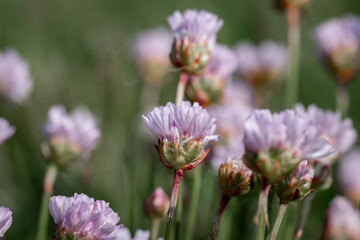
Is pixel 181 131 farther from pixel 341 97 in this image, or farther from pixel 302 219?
pixel 341 97

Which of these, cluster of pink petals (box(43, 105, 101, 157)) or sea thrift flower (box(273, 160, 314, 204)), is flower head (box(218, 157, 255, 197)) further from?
cluster of pink petals (box(43, 105, 101, 157))

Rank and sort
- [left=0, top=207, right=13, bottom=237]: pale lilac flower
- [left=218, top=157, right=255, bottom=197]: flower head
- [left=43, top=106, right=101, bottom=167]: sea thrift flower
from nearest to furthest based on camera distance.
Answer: [left=0, top=207, right=13, bottom=237]: pale lilac flower → [left=218, top=157, right=255, bottom=197]: flower head → [left=43, top=106, right=101, bottom=167]: sea thrift flower

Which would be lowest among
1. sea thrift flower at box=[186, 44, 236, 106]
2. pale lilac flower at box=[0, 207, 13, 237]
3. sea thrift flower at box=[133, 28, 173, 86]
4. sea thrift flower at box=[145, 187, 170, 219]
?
pale lilac flower at box=[0, 207, 13, 237]

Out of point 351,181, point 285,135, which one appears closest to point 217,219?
point 285,135

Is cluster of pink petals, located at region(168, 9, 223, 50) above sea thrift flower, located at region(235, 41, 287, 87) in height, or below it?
below

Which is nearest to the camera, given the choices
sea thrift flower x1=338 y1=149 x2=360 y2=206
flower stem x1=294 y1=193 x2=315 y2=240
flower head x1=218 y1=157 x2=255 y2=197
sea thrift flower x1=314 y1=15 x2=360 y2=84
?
flower head x1=218 y1=157 x2=255 y2=197

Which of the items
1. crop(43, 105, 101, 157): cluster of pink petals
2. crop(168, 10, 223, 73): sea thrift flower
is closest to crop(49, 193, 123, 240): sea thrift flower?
crop(168, 10, 223, 73): sea thrift flower
